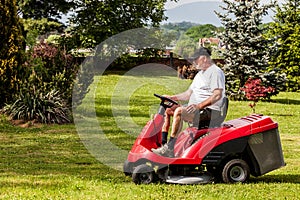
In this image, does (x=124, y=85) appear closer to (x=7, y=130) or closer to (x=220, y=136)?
(x=7, y=130)

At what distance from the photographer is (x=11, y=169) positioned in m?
8.35

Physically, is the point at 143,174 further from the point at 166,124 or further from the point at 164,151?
the point at 166,124

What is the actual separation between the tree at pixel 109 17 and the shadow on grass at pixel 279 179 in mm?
22981

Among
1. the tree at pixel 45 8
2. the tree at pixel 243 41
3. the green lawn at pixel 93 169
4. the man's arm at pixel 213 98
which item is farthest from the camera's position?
the tree at pixel 45 8

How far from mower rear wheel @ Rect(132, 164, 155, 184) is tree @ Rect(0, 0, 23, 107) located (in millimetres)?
7618

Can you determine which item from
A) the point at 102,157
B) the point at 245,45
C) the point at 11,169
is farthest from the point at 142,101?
the point at 11,169

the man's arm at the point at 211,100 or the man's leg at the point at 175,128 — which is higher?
the man's arm at the point at 211,100

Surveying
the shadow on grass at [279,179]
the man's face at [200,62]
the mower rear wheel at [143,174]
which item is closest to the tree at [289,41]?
the shadow on grass at [279,179]

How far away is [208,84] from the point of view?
24.6ft

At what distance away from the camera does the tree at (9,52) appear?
46.2 feet

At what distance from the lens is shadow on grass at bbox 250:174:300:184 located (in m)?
7.82

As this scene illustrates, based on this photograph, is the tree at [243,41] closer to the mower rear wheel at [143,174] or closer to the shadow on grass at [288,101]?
the shadow on grass at [288,101]

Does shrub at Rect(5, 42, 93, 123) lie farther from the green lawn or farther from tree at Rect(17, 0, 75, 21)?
tree at Rect(17, 0, 75, 21)

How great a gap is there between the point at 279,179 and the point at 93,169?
8.78 feet
